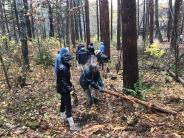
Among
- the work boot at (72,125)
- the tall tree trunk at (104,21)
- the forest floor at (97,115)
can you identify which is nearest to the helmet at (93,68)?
the forest floor at (97,115)

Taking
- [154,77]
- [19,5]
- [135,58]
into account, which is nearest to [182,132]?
[135,58]

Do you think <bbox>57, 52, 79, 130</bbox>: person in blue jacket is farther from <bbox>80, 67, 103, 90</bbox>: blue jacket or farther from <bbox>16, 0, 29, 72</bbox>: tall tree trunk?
<bbox>16, 0, 29, 72</bbox>: tall tree trunk

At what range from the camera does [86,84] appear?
10.4m

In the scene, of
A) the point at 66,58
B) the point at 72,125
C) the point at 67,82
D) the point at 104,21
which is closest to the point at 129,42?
the point at 66,58

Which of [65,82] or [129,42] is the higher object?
[129,42]

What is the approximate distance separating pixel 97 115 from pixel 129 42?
257 cm

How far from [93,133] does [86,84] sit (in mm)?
2391

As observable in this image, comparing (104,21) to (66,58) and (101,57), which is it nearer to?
(101,57)

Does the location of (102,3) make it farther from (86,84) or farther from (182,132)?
(182,132)

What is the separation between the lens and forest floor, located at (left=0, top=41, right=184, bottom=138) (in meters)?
8.13

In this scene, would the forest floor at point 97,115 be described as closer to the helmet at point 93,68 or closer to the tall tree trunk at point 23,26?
the helmet at point 93,68

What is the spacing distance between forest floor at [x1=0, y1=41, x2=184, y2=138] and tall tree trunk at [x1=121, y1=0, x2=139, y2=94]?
563 mm

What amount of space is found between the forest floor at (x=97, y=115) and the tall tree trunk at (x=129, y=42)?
56 cm

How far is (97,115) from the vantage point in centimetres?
965
